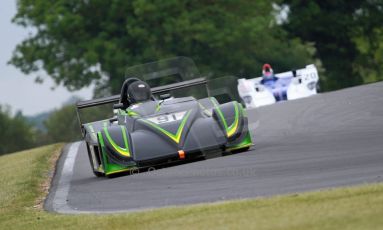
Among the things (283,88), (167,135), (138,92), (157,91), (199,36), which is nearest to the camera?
(167,135)

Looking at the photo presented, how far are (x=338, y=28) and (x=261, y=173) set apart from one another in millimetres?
45203

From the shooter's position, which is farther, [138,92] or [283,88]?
[283,88]

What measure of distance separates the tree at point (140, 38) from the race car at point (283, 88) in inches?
819

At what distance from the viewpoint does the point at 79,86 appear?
181 feet

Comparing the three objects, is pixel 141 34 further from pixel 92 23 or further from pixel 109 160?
pixel 109 160

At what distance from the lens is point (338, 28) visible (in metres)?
56.2

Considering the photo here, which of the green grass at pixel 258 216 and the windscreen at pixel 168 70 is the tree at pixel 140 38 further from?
the green grass at pixel 258 216

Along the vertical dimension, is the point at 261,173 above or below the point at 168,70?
below

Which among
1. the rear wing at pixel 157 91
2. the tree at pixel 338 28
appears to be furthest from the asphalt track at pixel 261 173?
the tree at pixel 338 28

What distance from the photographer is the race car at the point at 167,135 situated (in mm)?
13828

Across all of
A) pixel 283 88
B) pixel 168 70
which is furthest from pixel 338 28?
pixel 168 70

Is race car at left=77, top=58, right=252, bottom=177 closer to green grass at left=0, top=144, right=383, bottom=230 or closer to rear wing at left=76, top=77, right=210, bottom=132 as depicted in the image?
rear wing at left=76, top=77, right=210, bottom=132

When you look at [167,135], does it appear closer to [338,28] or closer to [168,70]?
[168,70]

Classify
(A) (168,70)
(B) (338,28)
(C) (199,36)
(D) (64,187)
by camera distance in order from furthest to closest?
(B) (338,28), (C) (199,36), (A) (168,70), (D) (64,187)
